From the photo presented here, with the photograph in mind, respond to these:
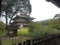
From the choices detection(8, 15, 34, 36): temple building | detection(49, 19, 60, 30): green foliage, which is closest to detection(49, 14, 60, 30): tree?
detection(49, 19, 60, 30): green foliage

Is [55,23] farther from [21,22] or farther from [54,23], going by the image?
[21,22]

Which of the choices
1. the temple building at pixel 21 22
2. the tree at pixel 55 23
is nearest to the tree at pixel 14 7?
the temple building at pixel 21 22

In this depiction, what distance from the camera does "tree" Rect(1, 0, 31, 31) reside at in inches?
500

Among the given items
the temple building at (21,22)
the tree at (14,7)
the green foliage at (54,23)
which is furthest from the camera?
the tree at (14,7)

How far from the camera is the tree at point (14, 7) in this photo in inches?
500

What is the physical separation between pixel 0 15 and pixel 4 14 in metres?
0.44

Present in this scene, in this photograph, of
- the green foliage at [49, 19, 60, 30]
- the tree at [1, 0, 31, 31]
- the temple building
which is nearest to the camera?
the green foliage at [49, 19, 60, 30]

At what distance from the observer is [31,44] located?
376cm

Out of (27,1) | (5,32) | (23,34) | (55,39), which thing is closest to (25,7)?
(27,1)

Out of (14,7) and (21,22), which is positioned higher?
(14,7)

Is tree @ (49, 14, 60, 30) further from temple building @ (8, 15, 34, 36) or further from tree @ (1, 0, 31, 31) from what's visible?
tree @ (1, 0, 31, 31)

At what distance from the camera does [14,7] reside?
13.8m

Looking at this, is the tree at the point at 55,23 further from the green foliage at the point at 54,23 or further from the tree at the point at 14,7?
the tree at the point at 14,7

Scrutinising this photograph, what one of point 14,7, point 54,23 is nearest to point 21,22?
point 14,7
